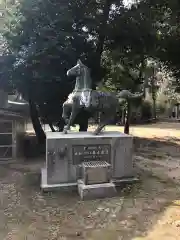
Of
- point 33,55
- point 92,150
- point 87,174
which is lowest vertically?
point 87,174

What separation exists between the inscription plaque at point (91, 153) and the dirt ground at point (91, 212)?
3.10ft

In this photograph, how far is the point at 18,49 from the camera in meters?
12.0

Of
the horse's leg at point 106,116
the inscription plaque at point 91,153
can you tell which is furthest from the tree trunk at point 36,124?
the inscription plaque at point 91,153

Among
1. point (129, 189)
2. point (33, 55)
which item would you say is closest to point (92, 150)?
point (129, 189)

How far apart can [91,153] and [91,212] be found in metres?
1.90

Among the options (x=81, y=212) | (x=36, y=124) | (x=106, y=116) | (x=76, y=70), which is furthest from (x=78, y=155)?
(x=36, y=124)

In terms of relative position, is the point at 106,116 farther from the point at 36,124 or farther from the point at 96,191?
the point at 36,124

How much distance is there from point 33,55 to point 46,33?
3.65 ft

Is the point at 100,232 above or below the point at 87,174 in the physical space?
below

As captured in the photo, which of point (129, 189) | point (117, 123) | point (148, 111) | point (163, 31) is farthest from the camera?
point (148, 111)

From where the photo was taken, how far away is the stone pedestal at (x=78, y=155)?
7.61m

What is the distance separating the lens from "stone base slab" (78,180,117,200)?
23.2ft

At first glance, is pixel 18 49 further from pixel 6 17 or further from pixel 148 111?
pixel 148 111

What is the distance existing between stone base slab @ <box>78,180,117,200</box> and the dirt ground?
19 cm
